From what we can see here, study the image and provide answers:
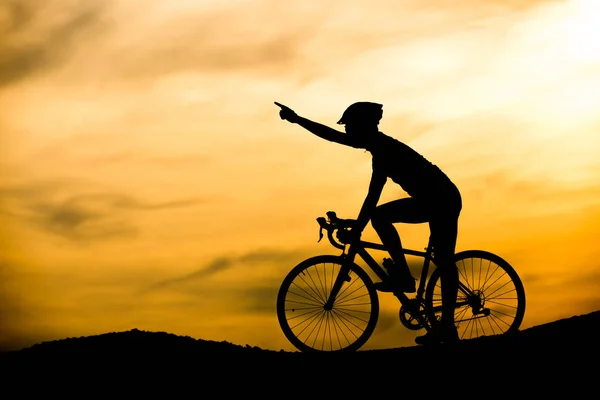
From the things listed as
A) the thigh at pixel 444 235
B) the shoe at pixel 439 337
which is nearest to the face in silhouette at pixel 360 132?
the thigh at pixel 444 235

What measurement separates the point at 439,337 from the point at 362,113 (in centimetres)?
327

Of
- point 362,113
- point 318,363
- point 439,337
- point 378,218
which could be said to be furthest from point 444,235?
point 318,363

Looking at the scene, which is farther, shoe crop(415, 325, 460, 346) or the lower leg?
the lower leg

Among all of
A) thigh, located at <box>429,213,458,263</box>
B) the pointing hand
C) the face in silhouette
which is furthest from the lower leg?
the pointing hand

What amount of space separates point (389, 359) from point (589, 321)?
293 centimetres

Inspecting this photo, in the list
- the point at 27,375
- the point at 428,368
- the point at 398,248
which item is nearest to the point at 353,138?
the point at 398,248

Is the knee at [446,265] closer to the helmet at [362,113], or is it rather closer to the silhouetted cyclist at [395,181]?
the silhouetted cyclist at [395,181]

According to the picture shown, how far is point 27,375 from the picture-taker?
1034cm

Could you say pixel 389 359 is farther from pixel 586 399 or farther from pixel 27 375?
pixel 27 375

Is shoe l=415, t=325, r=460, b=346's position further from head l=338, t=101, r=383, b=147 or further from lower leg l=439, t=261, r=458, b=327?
head l=338, t=101, r=383, b=147

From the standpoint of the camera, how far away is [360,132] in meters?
10.8

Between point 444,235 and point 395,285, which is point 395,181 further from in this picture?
point 395,285

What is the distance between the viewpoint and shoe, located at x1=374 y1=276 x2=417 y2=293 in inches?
444

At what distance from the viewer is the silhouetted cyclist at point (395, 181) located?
10836 mm
